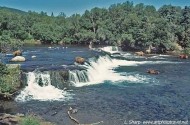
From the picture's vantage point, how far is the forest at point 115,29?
8427 cm

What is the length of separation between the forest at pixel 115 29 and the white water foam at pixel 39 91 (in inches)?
1520

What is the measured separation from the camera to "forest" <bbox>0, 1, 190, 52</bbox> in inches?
→ 3318

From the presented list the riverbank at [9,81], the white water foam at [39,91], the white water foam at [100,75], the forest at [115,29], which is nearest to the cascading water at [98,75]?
the white water foam at [100,75]

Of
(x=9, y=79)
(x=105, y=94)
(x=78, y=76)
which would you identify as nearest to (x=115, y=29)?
(x=78, y=76)

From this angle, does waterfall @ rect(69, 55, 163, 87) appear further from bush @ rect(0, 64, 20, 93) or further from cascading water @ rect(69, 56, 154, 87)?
bush @ rect(0, 64, 20, 93)

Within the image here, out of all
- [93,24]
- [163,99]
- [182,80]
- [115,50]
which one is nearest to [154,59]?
[115,50]

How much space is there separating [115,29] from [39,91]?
2482 inches

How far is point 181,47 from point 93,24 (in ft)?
99.2

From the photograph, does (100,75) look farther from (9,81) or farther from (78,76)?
(9,81)

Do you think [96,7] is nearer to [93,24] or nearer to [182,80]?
[93,24]

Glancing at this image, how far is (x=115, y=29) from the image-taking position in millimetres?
100812

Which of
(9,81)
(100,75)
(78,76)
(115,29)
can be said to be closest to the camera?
(9,81)

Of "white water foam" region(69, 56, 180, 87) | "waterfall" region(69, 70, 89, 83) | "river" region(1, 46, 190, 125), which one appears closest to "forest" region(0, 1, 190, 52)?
"white water foam" region(69, 56, 180, 87)

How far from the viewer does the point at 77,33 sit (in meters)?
101
